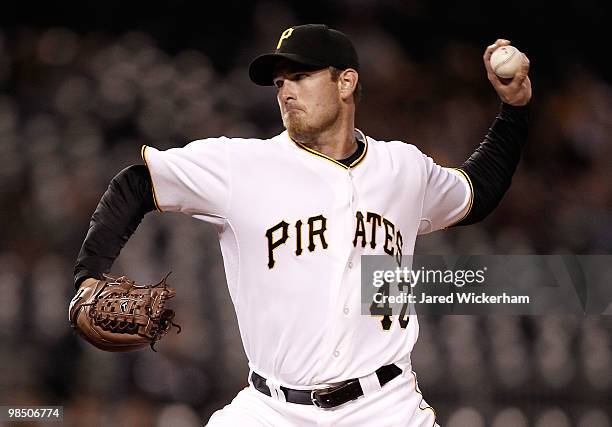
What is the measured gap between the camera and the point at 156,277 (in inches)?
135

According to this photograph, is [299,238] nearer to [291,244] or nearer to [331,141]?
[291,244]

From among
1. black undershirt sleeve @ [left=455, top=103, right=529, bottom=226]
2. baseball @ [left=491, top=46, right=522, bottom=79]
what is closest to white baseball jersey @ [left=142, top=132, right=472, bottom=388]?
black undershirt sleeve @ [left=455, top=103, right=529, bottom=226]

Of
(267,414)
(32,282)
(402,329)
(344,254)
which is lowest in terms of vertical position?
(32,282)

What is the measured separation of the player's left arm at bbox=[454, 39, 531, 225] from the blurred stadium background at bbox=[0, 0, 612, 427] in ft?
4.63

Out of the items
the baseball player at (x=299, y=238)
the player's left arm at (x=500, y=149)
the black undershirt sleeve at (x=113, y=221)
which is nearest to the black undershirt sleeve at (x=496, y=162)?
the player's left arm at (x=500, y=149)

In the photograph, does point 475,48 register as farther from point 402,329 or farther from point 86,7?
point 402,329

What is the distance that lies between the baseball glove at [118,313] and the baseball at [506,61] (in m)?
1.04

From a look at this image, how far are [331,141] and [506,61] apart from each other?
1.78ft

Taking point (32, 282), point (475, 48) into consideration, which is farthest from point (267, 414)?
point (475, 48)

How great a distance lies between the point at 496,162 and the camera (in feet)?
7.65

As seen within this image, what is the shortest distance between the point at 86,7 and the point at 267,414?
8.07ft

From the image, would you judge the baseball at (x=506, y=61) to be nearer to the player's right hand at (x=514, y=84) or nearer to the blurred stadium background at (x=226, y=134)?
the player's right hand at (x=514, y=84)

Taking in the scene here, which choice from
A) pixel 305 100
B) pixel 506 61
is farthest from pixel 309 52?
pixel 506 61

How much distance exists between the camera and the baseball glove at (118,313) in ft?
5.89
